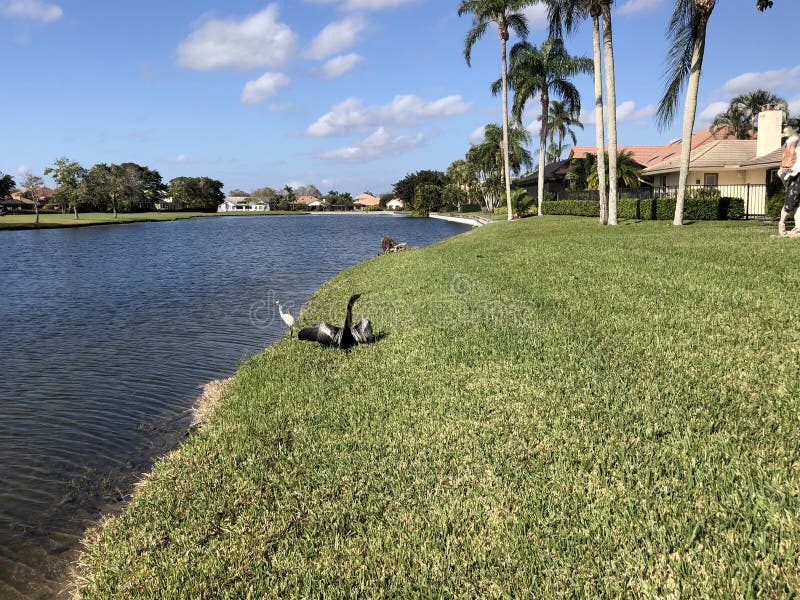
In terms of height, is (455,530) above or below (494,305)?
below

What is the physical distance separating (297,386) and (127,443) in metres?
1.93

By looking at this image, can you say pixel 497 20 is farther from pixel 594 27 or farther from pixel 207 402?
pixel 207 402

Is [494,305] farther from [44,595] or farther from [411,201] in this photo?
[411,201]

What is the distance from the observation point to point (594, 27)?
2083 cm

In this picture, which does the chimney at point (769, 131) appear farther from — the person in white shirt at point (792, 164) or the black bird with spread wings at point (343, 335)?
the black bird with spread wings at point (343, 335)

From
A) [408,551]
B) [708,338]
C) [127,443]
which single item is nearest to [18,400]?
[127,443]

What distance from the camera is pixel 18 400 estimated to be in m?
7.38

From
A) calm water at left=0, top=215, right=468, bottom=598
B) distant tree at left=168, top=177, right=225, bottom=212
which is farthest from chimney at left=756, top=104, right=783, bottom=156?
distant tree at left=168, top=177, right=225, bottom=212

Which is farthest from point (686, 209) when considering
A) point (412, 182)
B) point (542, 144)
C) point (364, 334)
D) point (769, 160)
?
point (412, 182)

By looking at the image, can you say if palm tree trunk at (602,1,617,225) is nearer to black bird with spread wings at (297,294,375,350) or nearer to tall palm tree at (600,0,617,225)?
tall palm tree at (600,0,617,225)

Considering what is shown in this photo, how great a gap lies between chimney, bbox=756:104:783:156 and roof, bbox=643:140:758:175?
113 centimetres

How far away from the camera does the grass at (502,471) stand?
9.10ft

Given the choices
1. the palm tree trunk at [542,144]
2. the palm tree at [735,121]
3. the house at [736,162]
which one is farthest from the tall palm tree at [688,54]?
the palm tree at [735,121]

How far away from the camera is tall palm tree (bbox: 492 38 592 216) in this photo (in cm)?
3556
